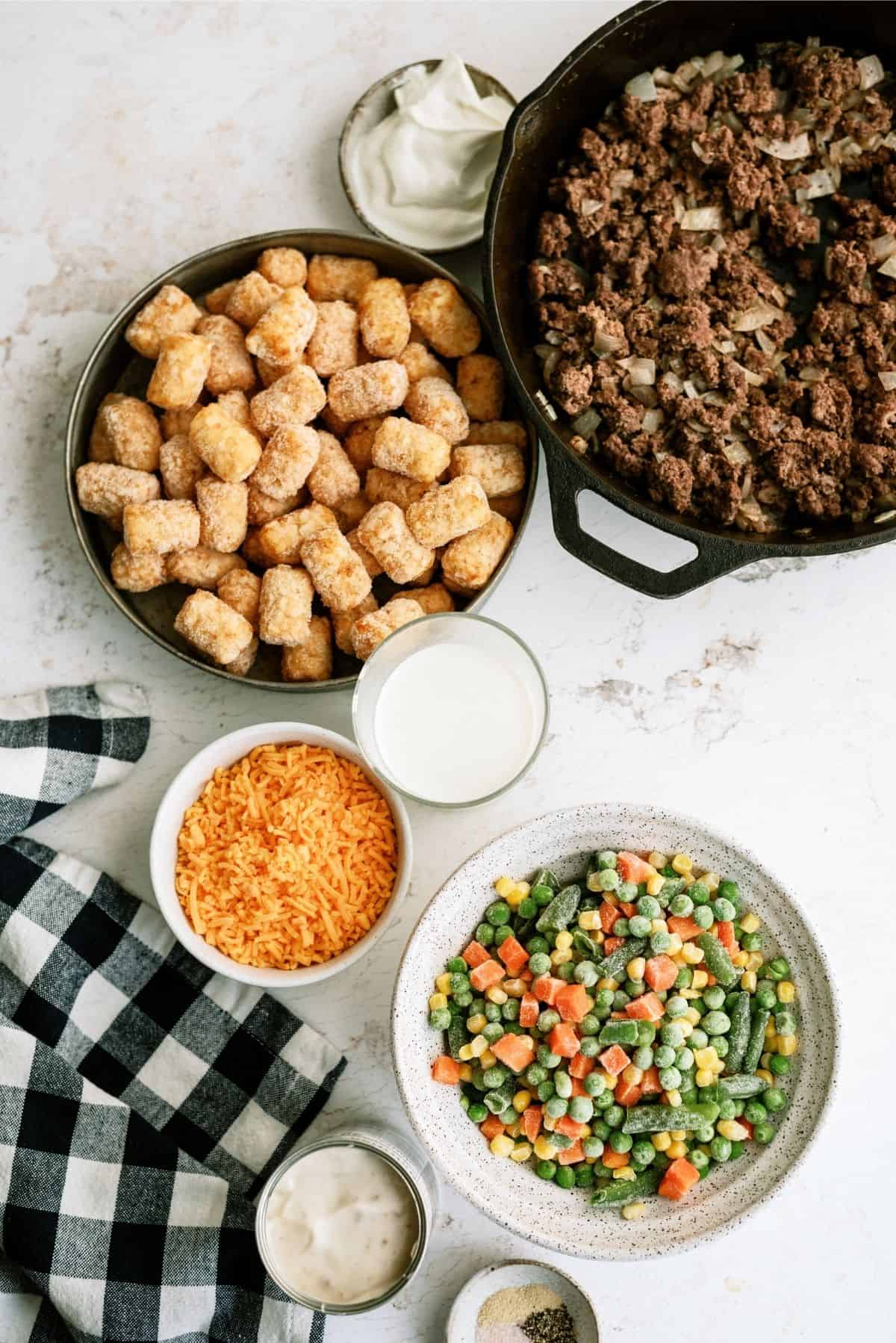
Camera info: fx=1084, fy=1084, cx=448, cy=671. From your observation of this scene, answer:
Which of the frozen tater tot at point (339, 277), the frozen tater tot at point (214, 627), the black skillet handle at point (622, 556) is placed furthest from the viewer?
the frozen tater tot at point (339, 277)

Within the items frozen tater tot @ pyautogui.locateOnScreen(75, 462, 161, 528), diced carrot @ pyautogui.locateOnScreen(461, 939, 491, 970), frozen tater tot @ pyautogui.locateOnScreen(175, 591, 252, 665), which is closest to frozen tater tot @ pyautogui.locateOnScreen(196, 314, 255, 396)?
frozen tater tot @ pyautogui.locateOnScreen(75, 462, 161, 528)

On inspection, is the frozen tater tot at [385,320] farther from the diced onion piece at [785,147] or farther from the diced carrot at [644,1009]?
the diced carrot at [644,1009]

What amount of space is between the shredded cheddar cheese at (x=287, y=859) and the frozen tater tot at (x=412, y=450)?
61 cm

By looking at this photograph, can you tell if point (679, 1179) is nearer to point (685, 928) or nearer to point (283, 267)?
point (685, 928)

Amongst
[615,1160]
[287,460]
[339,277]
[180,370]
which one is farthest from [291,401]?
[615,1160]

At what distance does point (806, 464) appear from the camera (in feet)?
6.99

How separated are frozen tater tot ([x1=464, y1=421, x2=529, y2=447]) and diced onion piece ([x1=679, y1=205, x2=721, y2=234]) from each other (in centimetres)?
51

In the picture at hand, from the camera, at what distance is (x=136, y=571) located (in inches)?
88.5

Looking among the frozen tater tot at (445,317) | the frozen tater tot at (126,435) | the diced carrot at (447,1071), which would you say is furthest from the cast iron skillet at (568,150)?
the diced carrot at (447,1071)

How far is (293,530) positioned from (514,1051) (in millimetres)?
1133

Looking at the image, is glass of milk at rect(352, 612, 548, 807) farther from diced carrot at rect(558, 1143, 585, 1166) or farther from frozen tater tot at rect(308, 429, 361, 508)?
diced carrot at rect(558, 1143, 585, 1166)

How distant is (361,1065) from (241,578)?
A: 1.10 meters

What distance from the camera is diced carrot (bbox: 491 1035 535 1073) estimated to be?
2.09m

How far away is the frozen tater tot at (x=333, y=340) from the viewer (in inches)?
89.4
